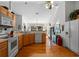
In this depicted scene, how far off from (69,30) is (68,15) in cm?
133

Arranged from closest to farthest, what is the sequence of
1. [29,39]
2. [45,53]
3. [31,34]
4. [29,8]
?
1. [45,53]
2. [29,39]
3. [31,34]
4. [29,8]

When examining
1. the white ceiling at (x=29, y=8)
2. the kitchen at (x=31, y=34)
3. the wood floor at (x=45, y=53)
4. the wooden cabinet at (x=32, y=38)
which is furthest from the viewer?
the wooden cabinet at (x=32, y=38)

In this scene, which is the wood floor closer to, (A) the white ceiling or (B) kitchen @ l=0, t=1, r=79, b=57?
(B) kitchen @ l=0, t=1, r=79, b=57

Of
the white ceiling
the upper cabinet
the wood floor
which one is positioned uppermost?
the white ceiling

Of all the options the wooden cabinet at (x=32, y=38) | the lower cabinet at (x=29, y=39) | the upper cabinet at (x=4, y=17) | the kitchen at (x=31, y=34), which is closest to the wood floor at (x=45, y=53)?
the kitchen at (x=31, y=34)

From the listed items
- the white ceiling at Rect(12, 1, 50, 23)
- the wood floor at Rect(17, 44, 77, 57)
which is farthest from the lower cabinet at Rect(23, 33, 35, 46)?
the white ceiling at Rect(12, 1, 50, 23)

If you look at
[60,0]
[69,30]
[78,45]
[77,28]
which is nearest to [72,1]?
[60,0]

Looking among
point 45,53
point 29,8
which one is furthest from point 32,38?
point 45,53

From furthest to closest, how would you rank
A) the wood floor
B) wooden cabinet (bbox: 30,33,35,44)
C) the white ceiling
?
wooden cabinet (bbox: 30,33,35,44), the white ceiling, the wood floor

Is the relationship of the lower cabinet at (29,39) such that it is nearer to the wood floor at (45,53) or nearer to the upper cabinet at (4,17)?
the wood floor at (45,53)

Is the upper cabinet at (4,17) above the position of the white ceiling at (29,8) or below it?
below

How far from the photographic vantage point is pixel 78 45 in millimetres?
6492

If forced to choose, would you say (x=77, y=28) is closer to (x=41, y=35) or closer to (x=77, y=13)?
(x=77, y=13)

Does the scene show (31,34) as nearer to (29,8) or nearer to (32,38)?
(32,38)
